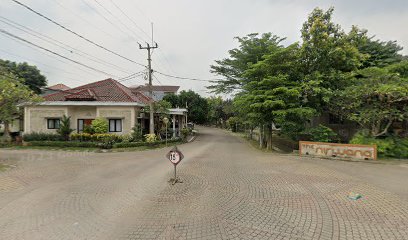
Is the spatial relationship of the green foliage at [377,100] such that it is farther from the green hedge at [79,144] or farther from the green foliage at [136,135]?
the green foliage at [136,135]

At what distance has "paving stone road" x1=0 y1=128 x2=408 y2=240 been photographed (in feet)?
12.8

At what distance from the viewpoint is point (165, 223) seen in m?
4.20

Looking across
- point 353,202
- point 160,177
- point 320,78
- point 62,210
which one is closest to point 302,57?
point 320,78

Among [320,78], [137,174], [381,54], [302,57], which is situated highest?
[381,54]

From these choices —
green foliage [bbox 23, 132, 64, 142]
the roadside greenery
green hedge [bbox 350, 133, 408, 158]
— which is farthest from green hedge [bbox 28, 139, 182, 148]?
green hedge [bbox 350, 133, 408, 158]

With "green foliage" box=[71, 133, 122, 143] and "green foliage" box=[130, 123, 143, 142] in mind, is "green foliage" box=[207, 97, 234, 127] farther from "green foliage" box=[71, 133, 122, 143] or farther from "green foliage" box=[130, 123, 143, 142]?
"green foliage" box=[71, 133, 122, 143]

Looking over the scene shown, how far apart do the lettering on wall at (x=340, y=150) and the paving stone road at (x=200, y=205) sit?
2.41 m

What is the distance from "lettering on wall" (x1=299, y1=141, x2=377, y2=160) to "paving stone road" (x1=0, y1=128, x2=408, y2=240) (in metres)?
2.41

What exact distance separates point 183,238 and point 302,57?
1442 centimetres

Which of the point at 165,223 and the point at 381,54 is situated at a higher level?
the point at 381,54

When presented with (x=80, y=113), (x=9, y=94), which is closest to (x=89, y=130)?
(x=80, y=113)

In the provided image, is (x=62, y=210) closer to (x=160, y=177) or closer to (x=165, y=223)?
(x=165, y=223)

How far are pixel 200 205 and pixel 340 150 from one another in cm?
1037

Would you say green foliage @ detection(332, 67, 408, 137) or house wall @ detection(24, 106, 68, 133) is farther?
house wall @ detection(24, 106, 68, 133)
